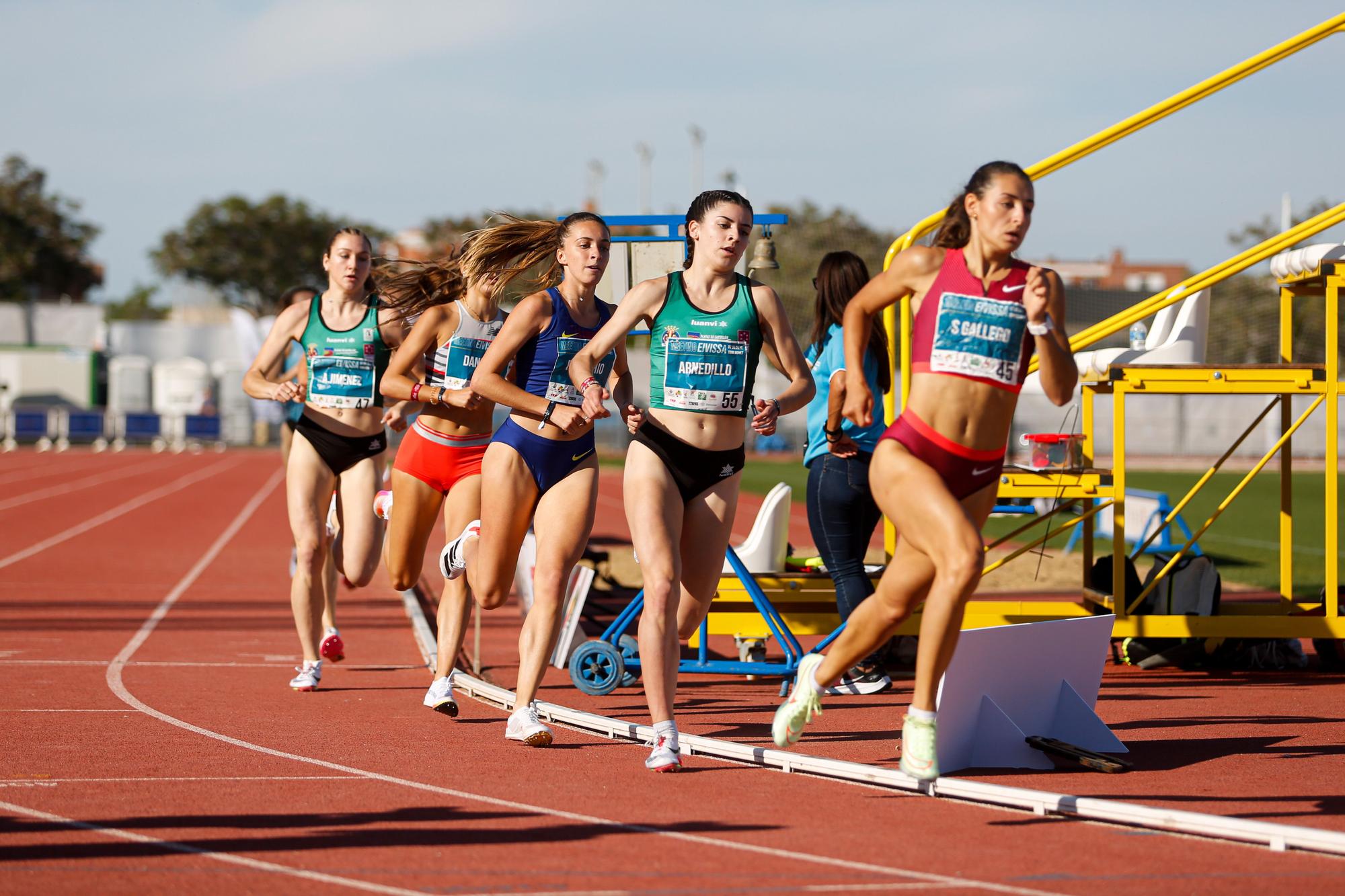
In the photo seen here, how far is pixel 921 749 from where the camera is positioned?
4828 millimetres

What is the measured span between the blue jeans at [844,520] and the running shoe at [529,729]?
199 centimetres

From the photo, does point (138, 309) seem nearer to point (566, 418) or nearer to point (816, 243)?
point (816, 243)

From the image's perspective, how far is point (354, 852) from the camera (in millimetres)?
4316

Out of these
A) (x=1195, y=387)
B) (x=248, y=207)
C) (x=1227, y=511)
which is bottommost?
(x=1227, y=511)

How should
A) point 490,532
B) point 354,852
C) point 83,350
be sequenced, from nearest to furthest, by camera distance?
point 354,852
point 490,532
point 83,350

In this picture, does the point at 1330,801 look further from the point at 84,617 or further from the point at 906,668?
the point at 84,617

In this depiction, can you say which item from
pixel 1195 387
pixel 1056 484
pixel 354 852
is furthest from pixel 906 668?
pixel 354 852

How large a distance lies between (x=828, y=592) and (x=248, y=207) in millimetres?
70095

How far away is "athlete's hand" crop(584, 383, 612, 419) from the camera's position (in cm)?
569

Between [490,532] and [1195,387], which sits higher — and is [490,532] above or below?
below

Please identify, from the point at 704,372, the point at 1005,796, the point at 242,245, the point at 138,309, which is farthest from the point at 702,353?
the point at 138,309

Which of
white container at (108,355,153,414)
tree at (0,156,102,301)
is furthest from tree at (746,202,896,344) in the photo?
tree at (0,156,102,301)

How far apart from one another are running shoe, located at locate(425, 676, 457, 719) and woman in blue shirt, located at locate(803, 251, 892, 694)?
1.98 meters

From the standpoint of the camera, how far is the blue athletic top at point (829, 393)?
25.1 ft
